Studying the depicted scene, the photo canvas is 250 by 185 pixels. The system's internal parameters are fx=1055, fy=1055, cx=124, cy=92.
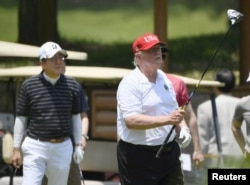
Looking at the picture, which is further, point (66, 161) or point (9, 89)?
point (9, 89)

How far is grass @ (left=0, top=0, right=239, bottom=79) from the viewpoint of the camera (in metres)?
15.9

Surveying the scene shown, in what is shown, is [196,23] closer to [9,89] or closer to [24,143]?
[9,89]

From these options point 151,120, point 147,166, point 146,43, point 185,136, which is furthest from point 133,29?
point 151,120

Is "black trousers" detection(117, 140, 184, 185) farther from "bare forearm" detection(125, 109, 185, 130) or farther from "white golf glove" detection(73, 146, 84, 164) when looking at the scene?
"white golf glove" detection(73, 146, 84, 164)

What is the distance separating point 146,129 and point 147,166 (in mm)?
300

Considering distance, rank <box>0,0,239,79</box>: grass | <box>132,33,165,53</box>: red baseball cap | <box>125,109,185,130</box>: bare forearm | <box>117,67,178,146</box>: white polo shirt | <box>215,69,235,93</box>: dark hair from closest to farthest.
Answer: <box>125,109,185,130</box>: bare forearm → <box>117,67,178,146</box>: white polo shirt → <box>132,33,165,53</box>: red baseball cap → <box>215,69,235,93</box>: dark hair → <box>0,0,239,79</box>: grass

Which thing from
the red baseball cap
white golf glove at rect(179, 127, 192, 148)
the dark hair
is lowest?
white golf glove at rect(179, 127, 192, 148)

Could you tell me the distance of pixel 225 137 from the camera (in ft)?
35.3

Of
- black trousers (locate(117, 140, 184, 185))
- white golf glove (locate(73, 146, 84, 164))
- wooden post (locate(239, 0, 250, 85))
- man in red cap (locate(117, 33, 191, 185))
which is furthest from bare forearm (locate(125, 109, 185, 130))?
wooden post (locate(239, 0, 250, 85))

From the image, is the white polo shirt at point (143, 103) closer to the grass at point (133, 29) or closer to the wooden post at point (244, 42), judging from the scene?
the wooden post at point (244, 42)

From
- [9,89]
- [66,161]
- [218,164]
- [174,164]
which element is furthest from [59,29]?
[174,164]

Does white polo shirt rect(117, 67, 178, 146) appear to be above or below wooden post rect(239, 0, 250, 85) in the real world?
below

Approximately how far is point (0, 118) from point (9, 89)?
350mm

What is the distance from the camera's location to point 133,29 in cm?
1631
